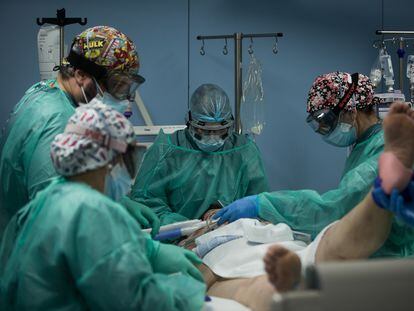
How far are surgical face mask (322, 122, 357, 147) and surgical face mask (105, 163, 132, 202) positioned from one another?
1150 mm

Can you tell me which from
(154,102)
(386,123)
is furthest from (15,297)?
(154,102)

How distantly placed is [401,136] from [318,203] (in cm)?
77

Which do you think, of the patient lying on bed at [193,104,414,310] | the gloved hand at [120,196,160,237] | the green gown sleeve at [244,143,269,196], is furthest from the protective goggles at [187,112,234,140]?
the patient lying on bed at [193,104,414,310]

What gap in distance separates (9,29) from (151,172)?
4.40 feet

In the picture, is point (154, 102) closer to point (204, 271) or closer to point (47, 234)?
point (204, 271)

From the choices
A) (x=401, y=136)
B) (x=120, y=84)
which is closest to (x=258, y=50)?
(x=120, y=84)

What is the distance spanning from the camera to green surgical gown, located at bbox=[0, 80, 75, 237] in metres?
1.92

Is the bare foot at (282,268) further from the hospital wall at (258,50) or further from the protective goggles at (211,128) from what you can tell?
the hospital wall at (258,50)

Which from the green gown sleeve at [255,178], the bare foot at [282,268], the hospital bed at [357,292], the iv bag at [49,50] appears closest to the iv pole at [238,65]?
the green gown sleeve at [255,178]

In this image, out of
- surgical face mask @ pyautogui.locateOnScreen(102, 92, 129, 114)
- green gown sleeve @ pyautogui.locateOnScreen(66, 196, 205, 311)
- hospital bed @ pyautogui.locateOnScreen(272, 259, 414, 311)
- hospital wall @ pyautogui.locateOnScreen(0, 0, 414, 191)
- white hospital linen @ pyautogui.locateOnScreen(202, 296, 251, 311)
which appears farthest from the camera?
hospital wall @ pyautogui.locateOnScreen(0, 0, 414, 191)

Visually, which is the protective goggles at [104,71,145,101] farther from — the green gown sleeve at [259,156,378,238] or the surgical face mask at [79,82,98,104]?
the green gown sleeve at [259,156,378,238]

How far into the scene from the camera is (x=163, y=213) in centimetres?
279

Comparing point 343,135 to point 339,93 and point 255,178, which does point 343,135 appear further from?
point 255,178

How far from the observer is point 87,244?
4.51 ft
